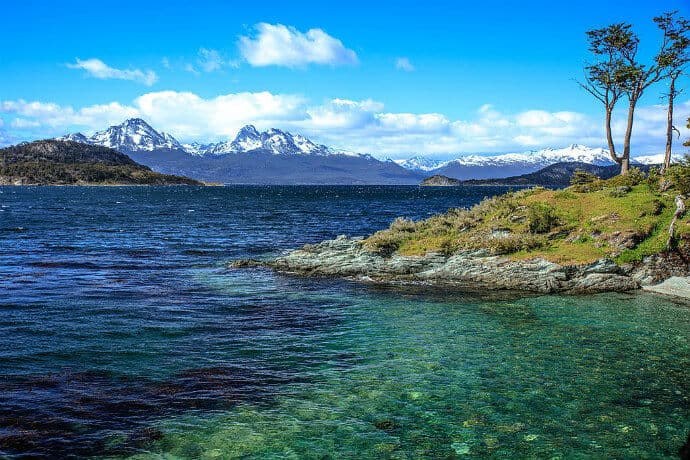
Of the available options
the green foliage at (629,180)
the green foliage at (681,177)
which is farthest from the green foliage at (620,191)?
the green foliage at (681,177)

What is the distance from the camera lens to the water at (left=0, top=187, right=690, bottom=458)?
1177 cm

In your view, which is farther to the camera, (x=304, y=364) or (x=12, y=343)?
(x=12, y=343)

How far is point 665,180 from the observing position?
3841 cm

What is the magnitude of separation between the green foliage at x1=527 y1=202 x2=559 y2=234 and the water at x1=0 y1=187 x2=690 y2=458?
924 cm

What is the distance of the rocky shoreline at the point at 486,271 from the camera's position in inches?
1122

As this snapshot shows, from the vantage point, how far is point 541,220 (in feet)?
115

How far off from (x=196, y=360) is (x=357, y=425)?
23.0 ft

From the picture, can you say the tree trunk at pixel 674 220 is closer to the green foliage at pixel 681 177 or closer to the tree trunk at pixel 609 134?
the green foliage at pixel 681 177

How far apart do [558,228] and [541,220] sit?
1.20 metres

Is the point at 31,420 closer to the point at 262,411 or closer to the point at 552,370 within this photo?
the point at 262,411

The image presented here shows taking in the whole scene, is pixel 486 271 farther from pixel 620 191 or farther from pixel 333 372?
pixel 333 372

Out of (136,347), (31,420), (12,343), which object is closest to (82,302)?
(12,343)

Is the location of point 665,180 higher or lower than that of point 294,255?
higher

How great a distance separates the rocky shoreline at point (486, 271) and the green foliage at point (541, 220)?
14.4ft
